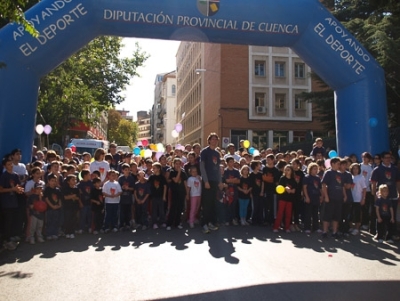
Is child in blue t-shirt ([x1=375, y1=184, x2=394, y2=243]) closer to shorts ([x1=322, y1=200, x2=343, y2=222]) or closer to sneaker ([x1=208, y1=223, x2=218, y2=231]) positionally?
shorts ([x1=322, y1=200, x2=343, y2=222])

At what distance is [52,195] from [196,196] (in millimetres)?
3163

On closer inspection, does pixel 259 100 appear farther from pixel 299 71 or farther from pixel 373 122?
pixel 373 122

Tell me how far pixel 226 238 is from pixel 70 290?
→ 12.3ft

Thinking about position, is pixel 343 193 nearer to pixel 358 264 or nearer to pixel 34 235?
pixel 358 264

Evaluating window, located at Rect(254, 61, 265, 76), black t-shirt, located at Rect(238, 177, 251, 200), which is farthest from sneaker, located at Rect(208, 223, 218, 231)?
window, located at Rect(254, 61, 265, 76)

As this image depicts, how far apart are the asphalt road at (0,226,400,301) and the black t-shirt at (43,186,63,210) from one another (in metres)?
0.84

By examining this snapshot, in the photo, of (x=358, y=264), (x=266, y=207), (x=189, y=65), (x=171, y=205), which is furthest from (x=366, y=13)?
(x=189, y=65)

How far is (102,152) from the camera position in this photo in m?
9.79

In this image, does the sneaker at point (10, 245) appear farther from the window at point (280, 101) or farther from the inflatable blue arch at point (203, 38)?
the window at point (280, 101)

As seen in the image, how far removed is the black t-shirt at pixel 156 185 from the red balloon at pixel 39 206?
2335 mm

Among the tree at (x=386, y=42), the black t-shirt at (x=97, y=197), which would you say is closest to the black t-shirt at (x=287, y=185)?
the black t-shirt at (x=97, y=197)

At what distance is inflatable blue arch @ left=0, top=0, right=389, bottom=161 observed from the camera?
9055 mm

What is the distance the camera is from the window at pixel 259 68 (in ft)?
119

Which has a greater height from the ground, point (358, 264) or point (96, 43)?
point (96, 43)
